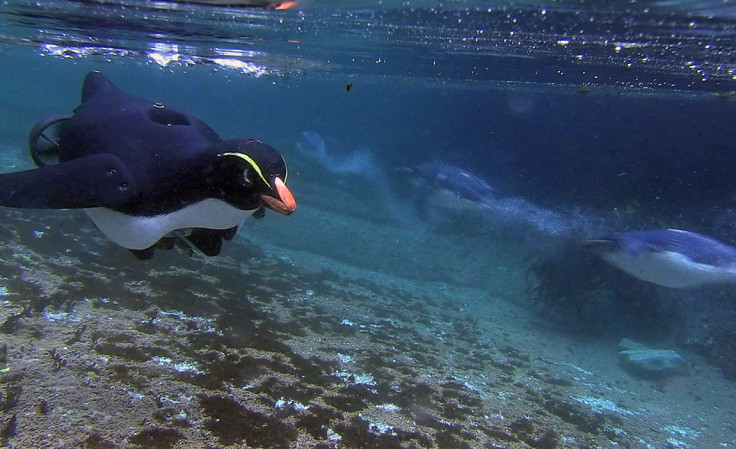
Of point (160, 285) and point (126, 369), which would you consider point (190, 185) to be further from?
point (160, 285)

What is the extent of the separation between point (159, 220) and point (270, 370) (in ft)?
8.78

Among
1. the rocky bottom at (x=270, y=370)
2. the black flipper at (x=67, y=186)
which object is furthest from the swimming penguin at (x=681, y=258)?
the black flipper at (x=67, y=186)

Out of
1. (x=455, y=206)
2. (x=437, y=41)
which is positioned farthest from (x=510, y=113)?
(x=437, y=41)

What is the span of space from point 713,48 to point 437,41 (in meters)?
6.72

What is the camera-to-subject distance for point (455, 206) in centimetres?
1611

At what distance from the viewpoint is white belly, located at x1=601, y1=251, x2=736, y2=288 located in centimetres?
784

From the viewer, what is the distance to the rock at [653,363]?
886 centimetres

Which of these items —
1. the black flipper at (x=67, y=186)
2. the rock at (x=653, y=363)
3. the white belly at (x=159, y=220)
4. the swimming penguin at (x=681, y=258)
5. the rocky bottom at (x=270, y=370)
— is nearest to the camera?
the black flipper at (x=67, y=186)

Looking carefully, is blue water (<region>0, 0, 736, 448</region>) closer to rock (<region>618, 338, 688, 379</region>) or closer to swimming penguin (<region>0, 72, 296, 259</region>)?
rock (<region>618, 338, 688, 379</region>)

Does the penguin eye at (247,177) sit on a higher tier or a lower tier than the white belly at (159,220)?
higher

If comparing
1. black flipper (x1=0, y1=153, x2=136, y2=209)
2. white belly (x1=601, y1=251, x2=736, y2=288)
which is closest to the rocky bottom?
black flipper (x1=0, y1=153, x2=136, y2=209)

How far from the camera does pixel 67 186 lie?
7.21ft

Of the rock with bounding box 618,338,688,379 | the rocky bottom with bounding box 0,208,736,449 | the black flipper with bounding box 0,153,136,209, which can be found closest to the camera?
the black flipper with bounding box 0,153,136,209

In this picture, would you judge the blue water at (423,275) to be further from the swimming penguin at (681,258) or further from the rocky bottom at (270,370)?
the swimming penguin at (681,258)
